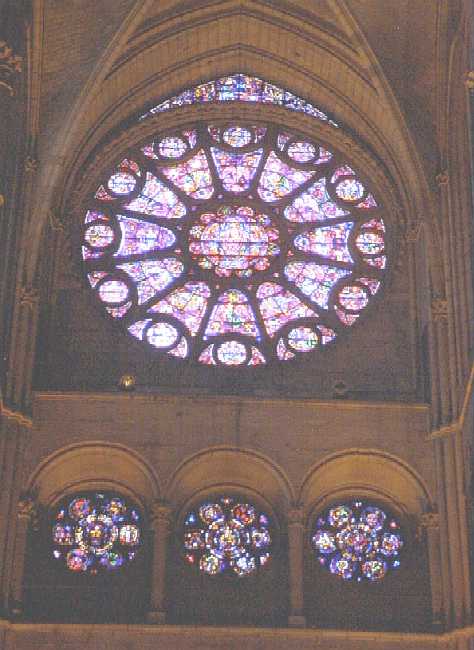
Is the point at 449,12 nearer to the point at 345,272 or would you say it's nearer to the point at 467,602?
the point at 345,272

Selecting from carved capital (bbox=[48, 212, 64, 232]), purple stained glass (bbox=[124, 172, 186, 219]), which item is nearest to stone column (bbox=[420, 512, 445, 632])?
purple stained glass (bbox=[124, 172, 186, 219])

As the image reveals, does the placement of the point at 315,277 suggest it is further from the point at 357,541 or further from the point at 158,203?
the point at 357,541

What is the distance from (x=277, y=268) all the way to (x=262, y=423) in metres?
3.05

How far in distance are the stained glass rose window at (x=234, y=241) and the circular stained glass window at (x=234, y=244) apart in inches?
0.6

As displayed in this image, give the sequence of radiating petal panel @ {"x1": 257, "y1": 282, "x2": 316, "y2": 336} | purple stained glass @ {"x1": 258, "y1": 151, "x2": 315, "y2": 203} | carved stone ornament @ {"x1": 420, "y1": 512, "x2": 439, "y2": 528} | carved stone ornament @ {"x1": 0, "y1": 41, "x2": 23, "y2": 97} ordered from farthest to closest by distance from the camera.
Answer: purple stained glass @ {"x1": 258, "y1": 151, "x2": 315, "y2": 203}
radiating petal panel @ {"x1": 257, "y1": 282, "x2": 316, "y2": 336}
carved stone ornament @ {"x1": 420, "y1": 512, "x2": 439, "y2": 528}
carved stone ornament @ {"x1": 0, "y1": 41, "x2": 23, "y2": 97}

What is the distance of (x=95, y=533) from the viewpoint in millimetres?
20016

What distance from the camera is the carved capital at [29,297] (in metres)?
20.4

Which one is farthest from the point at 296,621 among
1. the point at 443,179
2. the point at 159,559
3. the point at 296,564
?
the point at 443,179

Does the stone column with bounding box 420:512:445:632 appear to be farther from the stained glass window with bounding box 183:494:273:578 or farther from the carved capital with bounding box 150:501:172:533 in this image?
the carved capital with bounding box 150:501:172:533

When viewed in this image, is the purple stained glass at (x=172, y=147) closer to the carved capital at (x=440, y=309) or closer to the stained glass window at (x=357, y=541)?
the carved capital at (x=440, y=309)

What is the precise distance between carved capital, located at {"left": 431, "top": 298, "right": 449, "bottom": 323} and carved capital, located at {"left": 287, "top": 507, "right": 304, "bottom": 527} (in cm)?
308

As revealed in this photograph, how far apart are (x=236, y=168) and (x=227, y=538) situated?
6.04 m

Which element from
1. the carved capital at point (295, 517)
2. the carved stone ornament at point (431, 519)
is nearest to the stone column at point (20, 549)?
the carved capital at point (295, 517)

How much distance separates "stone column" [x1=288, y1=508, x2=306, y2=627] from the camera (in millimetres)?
18938
